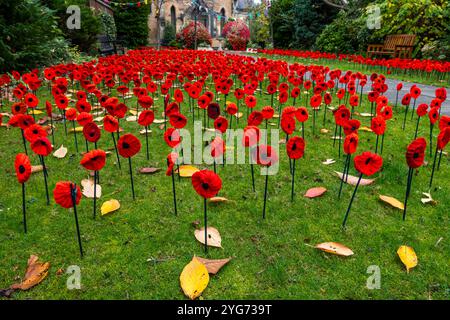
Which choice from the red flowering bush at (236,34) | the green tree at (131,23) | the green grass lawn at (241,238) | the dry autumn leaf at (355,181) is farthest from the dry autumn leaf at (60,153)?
the red flowering bush at (236,34)

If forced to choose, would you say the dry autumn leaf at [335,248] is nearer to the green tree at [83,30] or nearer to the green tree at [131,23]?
the green tree at [83,30]

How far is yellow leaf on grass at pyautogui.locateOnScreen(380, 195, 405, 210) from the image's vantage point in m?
2.68

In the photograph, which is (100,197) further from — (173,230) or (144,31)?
(144,31)

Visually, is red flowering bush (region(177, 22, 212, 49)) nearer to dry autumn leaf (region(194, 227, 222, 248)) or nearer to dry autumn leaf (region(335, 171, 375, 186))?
dry autumn leaf (region(335, 171, 375, 186))

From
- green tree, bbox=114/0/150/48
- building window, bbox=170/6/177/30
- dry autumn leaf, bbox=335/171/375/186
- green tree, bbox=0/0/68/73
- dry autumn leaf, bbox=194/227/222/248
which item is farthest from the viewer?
building window, bbox=170/6/177/30

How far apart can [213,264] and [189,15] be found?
42199 millimetres

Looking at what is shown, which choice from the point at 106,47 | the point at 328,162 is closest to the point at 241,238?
the point at 328,162

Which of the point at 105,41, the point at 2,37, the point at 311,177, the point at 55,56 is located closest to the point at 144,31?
the point at 105,41

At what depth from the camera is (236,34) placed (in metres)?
40.3

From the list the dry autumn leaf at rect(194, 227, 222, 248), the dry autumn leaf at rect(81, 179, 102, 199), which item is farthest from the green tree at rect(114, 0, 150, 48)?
the dry autumn leaf at rect(194, 227, 222, 248)

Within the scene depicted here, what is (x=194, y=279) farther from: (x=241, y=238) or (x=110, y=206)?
(x=110, y=206)

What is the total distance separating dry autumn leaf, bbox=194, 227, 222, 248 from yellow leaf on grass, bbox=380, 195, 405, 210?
4.65ft

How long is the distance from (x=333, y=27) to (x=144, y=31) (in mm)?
16170

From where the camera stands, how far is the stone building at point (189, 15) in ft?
122
